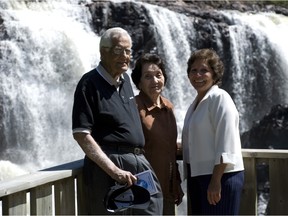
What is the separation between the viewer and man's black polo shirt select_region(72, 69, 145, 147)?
390 centimetres

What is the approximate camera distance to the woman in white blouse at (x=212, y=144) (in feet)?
13.3

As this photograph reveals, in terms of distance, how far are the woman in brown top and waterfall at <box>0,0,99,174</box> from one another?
10249mm

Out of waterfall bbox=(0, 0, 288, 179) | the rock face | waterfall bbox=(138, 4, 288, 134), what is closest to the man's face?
waterfall bbox=(0, 0, 288, 179)

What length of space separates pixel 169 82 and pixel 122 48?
13698 millimetres

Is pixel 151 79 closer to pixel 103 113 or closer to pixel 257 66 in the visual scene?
pixel 103 113

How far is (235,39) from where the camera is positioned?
18.8 m

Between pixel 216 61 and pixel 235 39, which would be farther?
pixel 235 39

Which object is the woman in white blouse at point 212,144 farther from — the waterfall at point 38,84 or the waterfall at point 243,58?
the waterfall at point 243,58

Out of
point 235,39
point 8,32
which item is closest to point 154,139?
point 8,32

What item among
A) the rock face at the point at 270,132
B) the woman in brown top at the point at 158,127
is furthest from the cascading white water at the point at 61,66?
the woman in brown top at the point at 158,127

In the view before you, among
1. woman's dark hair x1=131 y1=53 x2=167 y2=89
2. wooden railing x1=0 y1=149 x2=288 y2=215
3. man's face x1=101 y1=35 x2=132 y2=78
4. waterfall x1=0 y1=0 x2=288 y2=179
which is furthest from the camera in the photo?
waterfall x1=0 y1=0 x2=288 y2=179

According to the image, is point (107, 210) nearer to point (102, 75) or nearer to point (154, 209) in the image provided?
point (154, 209)

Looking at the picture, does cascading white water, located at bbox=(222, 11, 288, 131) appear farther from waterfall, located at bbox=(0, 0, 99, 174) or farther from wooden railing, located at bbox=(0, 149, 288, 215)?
wooden railing, located at bbox=(0, 149, 288, 215)

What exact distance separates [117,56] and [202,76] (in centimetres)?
58
